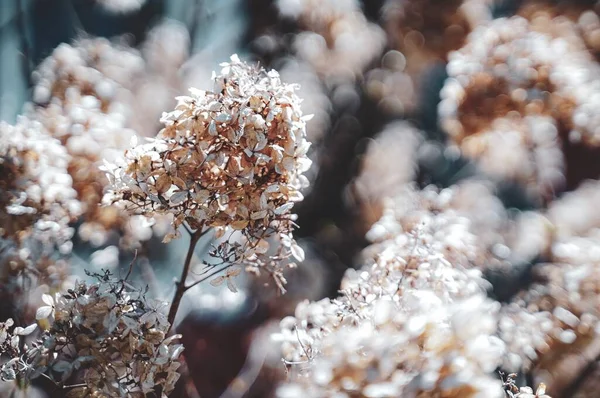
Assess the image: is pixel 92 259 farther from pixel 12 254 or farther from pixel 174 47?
pixel 174 47

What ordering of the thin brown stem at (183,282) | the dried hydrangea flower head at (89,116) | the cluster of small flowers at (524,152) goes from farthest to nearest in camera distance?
the cluster of small flowers at (524,152), the dried hydrangea flower head at (89,116), the thin brown stem at (183,282)

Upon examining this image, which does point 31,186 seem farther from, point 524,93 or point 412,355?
point 524,93

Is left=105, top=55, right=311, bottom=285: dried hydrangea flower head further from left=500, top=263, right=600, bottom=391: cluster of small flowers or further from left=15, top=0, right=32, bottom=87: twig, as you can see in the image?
left=15, top=0, right=32, bottom=87: twig

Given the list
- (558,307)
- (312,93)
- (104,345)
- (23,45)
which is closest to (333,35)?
(312,93)

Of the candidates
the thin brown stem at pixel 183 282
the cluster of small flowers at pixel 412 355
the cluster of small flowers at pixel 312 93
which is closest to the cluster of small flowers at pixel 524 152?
the cluster of small flowers at pixel 312 93

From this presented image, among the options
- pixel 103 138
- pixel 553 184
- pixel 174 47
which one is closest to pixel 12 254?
pixel 103 138

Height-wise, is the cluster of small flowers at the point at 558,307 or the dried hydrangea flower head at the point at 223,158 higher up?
the dried hydrangea flower head at the point at 223,158

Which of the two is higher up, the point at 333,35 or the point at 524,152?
the point at 333,35

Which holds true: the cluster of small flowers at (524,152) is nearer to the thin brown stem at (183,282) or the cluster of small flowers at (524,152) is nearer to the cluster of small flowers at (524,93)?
the cluster of small flowers at (524,93)
